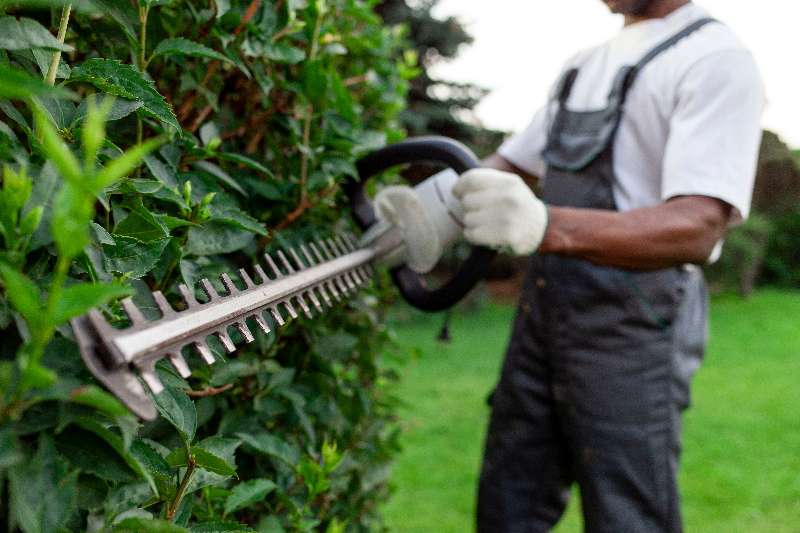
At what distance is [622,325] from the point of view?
1.96 meters

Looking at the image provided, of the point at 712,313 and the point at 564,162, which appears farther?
the point at 712,313

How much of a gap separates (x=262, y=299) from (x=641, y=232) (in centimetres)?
106

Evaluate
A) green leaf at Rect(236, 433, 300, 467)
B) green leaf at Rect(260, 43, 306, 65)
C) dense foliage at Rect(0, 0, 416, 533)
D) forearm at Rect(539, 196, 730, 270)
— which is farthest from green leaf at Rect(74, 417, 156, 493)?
forearm at Rect(539, 196, 730, 270)

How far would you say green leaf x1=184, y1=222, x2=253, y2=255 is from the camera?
1047mm

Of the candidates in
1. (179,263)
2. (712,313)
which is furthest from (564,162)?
(712,313)

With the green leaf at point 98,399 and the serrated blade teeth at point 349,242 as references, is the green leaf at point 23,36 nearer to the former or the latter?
the green leaf at point 98,399

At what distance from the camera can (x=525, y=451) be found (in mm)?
2191

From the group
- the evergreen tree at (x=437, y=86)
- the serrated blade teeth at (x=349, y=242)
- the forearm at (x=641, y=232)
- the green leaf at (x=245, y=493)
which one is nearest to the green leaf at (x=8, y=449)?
the green leaf at (x=245, y=493)

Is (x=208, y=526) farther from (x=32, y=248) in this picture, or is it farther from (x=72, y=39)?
(x=72, y=39)

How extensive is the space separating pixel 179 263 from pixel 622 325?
1.33 m

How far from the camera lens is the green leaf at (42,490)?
557 millimetres

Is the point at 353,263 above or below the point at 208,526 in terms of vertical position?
above

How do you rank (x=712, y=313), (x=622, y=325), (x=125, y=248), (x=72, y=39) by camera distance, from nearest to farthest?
(x=125, y=248), (x=72, y=39), (x=622, y=325), (x=712, y=313)

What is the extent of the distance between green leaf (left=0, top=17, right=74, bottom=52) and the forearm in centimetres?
122
